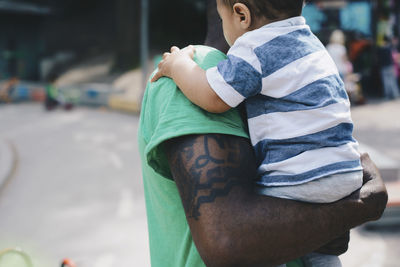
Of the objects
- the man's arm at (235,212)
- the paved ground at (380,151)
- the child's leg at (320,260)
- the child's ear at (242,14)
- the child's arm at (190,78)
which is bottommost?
the paved ground at (380,151)

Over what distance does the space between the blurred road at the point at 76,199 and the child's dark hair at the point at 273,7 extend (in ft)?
12.8

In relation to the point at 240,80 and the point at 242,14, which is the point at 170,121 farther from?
the point at 242,14

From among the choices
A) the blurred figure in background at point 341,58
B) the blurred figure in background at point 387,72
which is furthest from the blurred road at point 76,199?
the blurred figure in background at point 387,72

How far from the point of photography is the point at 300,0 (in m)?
1.36

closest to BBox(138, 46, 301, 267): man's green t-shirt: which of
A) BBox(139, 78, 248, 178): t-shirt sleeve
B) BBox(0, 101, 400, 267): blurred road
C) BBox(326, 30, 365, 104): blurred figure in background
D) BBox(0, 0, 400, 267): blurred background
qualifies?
BBox(139, 78, 248, 178): t-shirt sleeve

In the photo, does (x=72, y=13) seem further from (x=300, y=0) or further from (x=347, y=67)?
(x=300, y=0)

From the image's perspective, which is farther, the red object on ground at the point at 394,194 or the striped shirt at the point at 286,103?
the red object on ground at the point at 394,194

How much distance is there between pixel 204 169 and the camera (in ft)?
4.03

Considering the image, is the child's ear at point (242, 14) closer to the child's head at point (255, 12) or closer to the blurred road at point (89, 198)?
the child's head at point (255, 12)

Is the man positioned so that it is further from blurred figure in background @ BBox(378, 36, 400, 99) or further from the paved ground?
blurred figure in background @ BBox(378, 36, 400, 99)

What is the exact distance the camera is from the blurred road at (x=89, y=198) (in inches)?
210

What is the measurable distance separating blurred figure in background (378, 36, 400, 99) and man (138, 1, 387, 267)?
14.7 m

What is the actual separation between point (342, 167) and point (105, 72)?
75.9 ft

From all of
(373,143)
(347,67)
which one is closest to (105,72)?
(347,67)
